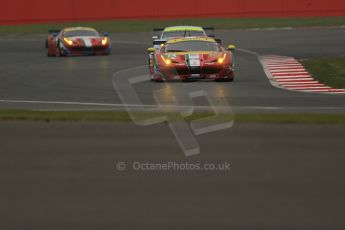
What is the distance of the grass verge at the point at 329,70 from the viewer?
20.3 meters

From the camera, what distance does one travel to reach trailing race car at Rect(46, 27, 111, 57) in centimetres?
3081

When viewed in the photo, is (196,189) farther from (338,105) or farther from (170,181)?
(338,105)

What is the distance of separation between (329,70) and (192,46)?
3.57 metres

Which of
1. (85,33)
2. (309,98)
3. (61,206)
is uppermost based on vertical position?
(61,206)

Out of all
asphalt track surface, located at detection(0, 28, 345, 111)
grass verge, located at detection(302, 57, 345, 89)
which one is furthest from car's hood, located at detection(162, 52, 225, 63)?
grass verge, located at detection(302, 57, 345, 89)

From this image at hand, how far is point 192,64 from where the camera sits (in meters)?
20.6

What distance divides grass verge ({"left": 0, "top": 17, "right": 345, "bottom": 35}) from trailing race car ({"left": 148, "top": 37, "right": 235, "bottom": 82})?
21464 millimetres

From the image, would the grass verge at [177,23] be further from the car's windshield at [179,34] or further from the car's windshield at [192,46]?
the car's windshield at [192,46]

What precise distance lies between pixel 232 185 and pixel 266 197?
302 millimetres

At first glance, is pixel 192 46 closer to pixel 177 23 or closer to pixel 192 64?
pixel 192 64

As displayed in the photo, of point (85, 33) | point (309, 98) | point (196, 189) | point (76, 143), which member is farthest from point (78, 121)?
point (85, 33)

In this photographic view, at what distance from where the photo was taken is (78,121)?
736 cm

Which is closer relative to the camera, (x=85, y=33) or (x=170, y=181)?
(x=170, y=181)

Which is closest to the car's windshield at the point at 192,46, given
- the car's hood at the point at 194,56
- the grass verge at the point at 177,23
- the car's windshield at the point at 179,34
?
the car's hood at the point at 194,56
